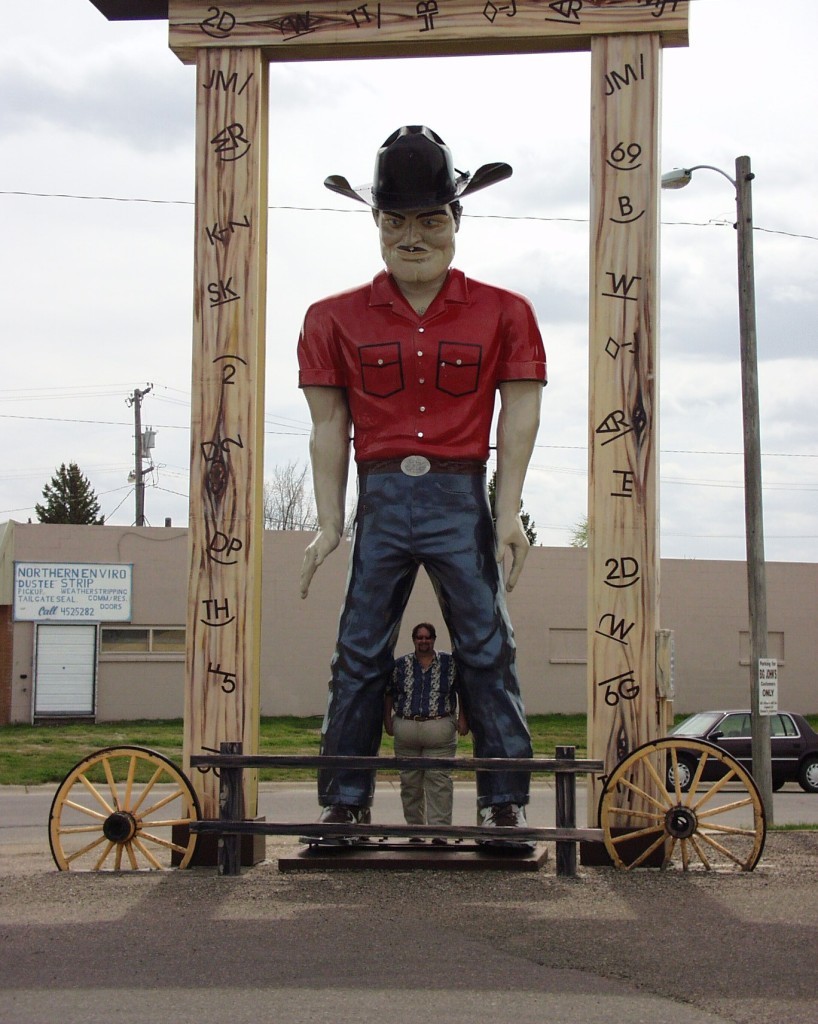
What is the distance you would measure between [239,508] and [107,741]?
1409 cm

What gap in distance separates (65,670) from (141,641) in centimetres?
143

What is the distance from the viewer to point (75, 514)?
149ft

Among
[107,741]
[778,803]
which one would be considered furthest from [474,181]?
[107,741]

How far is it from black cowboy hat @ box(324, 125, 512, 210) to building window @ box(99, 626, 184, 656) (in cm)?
1808

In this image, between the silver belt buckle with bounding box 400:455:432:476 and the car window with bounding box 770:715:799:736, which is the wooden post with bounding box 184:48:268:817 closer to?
the silver belt buckle with bounding box 400:455:432:476

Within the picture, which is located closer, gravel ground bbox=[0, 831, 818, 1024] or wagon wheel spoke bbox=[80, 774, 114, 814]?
gravel ground bbox=[0, 831, 818, 1024]

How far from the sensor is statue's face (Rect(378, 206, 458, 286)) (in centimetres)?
777

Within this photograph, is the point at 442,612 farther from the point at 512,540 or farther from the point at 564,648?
the point at 564,648

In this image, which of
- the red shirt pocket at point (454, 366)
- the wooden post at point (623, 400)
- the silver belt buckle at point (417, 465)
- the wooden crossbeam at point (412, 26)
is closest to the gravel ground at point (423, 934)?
the wooden post at point (623, 400)

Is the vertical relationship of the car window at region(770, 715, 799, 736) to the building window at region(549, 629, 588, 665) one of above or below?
below

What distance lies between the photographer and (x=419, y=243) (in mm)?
7758

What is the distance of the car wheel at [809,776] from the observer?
18266 mm

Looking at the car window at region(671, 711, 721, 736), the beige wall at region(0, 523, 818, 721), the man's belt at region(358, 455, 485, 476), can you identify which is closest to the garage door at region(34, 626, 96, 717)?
the beige wall at region(0, 523, 818, 721)

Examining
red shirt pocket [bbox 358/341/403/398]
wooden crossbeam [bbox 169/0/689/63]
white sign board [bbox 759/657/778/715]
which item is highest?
wooden crossbeam [bbox 169/0/689/63]
